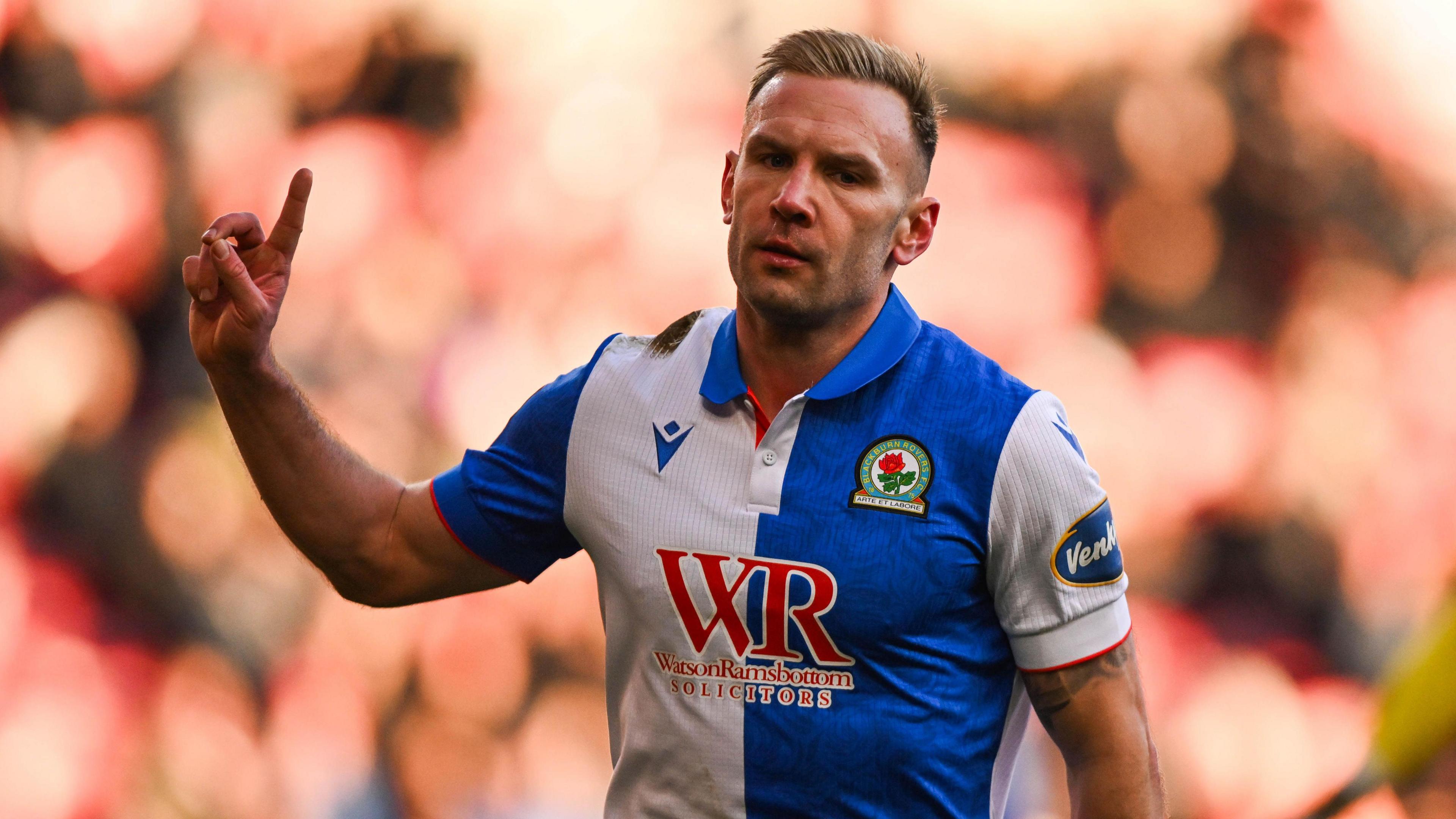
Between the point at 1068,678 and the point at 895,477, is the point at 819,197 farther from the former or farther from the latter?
the point at 1068,678

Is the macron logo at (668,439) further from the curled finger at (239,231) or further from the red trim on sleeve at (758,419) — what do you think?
the curled finger at (239,231)

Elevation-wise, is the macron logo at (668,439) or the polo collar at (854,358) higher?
the polo collar at (854,358)

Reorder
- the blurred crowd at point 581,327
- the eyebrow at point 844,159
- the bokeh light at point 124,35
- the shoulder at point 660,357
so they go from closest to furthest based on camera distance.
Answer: the eyebrow at point 844,159 < the shoulder at point 660,357 < the blurred crowd at point 581,327 < the bokeh light at point 124,35

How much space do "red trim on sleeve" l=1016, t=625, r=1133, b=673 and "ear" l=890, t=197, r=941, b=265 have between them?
0.52 metres

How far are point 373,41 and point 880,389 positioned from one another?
2.59 metres

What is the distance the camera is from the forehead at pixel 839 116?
5.16 feet

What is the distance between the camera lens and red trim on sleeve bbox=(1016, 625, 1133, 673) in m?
1.48

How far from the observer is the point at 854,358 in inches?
62.7

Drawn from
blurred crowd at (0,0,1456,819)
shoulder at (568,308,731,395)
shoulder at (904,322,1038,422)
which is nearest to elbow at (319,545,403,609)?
shoulder at (568,308,731,395)

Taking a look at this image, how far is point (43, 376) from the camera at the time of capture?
142 inches

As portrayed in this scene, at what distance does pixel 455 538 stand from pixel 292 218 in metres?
0.45

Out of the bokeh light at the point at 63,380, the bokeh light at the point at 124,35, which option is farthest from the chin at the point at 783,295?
the bokeh light at the point at 124,35

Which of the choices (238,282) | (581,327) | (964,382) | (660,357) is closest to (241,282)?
(238,282)

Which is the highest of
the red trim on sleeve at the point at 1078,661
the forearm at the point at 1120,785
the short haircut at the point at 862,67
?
the short haircut at the point at 862,67
